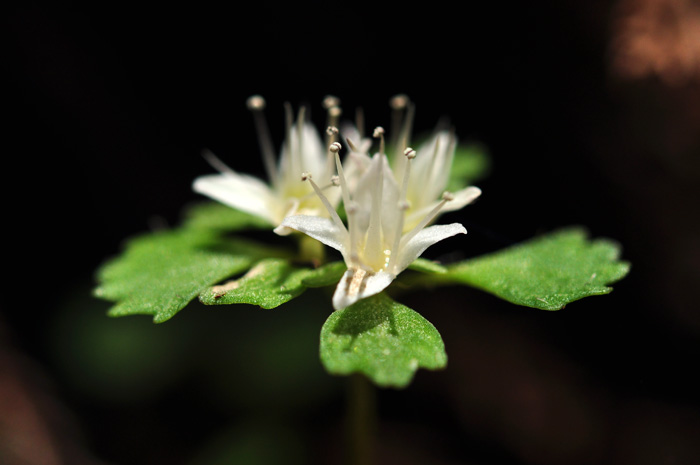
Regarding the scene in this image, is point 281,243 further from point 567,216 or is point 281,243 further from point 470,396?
point 567,216

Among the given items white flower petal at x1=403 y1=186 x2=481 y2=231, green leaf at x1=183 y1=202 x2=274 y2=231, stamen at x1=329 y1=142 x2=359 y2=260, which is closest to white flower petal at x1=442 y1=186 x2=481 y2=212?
white flower petal at x1=403 y1=186 x2=481 y2=231

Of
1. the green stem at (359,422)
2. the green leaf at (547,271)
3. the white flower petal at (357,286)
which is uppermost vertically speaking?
the white flower petal at (357,286)

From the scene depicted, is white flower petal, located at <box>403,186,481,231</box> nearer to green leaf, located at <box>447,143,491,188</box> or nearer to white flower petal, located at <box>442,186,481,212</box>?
white flower petal, located at <box>442,186,481,212</box>

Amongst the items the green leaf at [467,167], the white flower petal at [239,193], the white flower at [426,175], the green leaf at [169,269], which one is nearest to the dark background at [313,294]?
the green leaf at [467,167]

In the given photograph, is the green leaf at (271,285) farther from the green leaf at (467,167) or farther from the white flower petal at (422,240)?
the green leaf at (467,167)

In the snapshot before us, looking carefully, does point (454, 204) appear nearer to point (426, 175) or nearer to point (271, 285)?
point (426, 175)

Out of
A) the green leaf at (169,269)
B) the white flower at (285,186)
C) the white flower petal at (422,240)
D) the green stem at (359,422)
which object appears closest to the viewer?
the white flower petal at (422,240)

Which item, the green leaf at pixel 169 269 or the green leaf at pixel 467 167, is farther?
the green leaf at pixel 467 167
